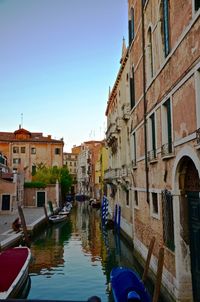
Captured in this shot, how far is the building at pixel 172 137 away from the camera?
245 inches

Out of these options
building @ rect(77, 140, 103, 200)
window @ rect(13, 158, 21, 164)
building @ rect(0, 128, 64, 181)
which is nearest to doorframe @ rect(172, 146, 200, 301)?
building @ rect(0, 128, 64, 181)

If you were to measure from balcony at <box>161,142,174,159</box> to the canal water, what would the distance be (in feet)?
12.8

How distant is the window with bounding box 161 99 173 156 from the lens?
7847 mm

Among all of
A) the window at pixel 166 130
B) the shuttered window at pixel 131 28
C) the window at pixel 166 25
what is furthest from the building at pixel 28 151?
the window at pixel 166 25

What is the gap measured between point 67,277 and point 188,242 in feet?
16.4

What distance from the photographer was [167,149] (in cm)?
789

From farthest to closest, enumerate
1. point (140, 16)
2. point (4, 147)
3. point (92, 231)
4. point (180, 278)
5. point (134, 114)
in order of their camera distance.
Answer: point (4, 147) < point (92, 231) < point (134, 114) < point (140, 16) < point (180, 278)

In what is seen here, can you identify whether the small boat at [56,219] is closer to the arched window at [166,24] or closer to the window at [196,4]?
the arched window at [166,24]

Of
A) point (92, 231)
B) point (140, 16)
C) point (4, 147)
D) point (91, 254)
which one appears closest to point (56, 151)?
point (4, 147)

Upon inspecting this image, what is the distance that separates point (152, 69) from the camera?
976 centimetres

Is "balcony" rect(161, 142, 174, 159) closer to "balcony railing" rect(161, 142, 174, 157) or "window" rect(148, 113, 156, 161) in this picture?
"balcony railing" rect(161, 142, 174, 157)

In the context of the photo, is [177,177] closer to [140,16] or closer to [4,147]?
[140,16]

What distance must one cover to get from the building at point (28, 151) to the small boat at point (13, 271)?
33980 millimetres

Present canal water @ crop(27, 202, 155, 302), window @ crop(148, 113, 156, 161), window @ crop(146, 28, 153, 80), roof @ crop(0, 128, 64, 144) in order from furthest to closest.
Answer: roof @ crop(0, 128, 64, 144)
window @ crop(146, 28, 153, 80)
window @ crop(148, 113, 156, 161)
canal water @ crop(27, 202, 155, 302)
